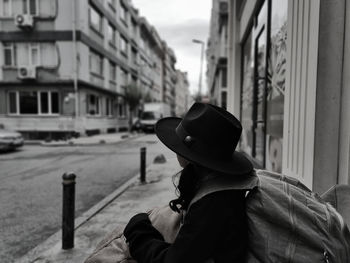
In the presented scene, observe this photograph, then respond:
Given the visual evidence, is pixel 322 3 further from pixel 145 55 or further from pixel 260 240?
pixel 145 55

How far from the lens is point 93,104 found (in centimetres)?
2314

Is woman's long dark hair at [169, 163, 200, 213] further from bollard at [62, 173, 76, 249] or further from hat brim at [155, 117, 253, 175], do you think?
bollard at [62, 173, 76, 249]

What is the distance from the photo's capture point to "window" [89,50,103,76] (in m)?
22.4

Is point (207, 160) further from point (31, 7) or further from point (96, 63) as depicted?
point (96, 63)

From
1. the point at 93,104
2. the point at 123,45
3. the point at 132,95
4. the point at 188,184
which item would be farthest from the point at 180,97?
the point at 188,184

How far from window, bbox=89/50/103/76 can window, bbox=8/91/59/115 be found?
3.55 metres

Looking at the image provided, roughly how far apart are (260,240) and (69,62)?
66.8 ft

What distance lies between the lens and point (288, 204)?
4.28ft

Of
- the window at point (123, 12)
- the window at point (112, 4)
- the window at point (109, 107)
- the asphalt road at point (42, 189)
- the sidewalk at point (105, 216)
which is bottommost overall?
the asphalt road at point (42, 189)

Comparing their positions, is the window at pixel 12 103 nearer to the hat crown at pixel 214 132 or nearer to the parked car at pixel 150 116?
the parked car at pixel 150 116

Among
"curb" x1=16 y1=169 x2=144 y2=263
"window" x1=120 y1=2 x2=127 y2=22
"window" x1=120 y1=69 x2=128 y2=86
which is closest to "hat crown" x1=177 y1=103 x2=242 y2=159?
"curb" x1=16 y1=169 x2=144 y2=263

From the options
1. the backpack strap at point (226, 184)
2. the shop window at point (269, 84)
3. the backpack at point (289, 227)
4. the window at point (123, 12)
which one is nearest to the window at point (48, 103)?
the window at point (123, 12)

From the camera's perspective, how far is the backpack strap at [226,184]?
52.7 inches

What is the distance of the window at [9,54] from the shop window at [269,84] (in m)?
18.3
